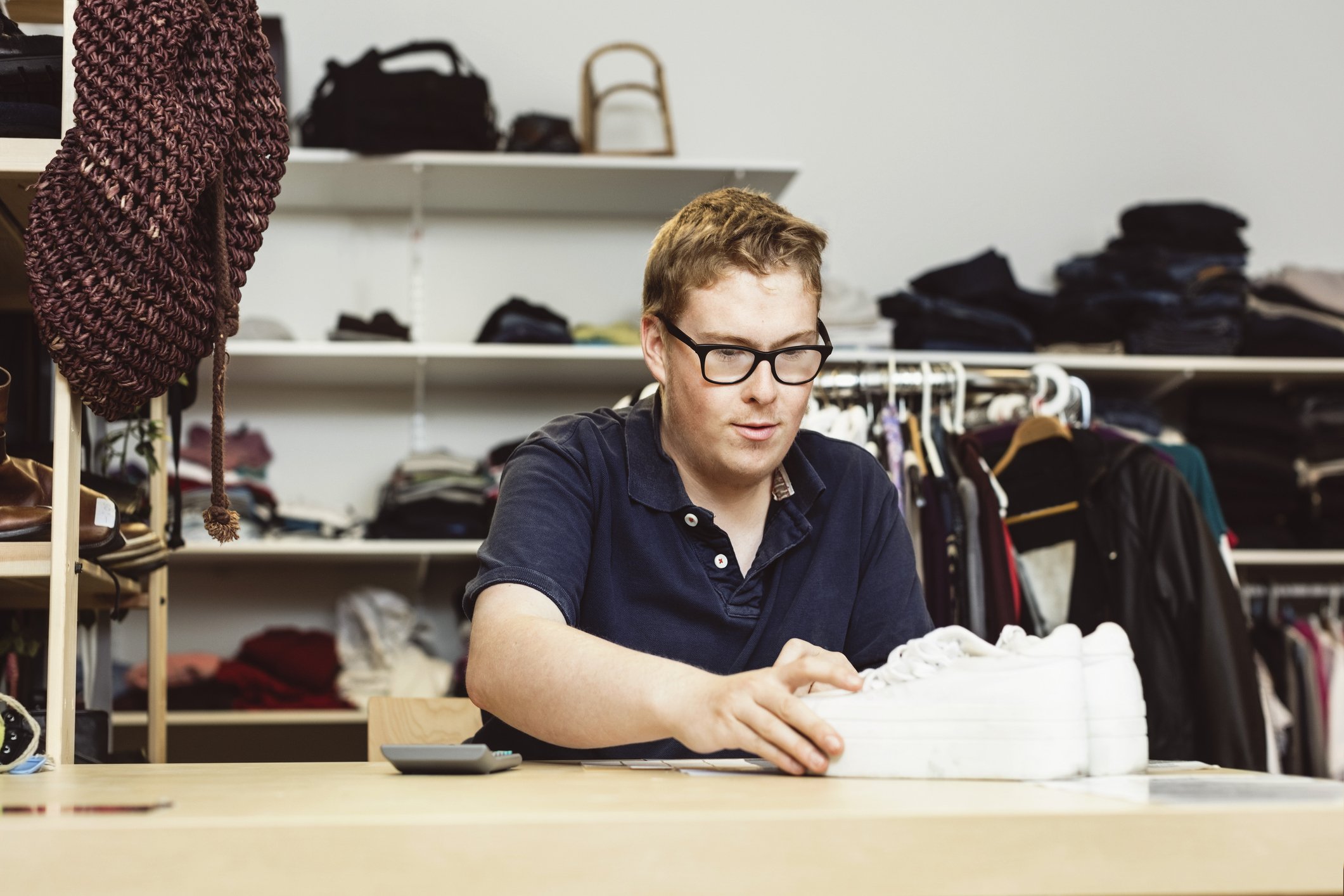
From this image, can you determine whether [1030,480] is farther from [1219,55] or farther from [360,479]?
[1219,55]

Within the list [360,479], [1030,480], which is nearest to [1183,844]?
[1030,480]

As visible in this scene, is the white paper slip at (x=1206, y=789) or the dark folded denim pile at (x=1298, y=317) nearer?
the white paper slip at (x=1206, y=789)

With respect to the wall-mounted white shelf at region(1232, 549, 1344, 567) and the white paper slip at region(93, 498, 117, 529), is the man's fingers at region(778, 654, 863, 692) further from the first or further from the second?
the wall-mounted white shelf at region(1232, 549, 1344, 567)

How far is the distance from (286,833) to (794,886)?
0.25 metres

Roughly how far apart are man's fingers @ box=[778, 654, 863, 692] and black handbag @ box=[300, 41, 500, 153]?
2576 millimetres

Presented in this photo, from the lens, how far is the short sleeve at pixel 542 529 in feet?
4.05

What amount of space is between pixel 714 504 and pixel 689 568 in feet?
0.33

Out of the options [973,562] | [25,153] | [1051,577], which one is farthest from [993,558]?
[25,153]

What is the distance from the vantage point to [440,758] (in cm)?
89

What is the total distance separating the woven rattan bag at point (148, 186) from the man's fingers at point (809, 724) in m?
0.74

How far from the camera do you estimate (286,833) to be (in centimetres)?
59

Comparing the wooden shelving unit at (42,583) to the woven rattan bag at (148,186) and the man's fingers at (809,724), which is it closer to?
the woven rattan bag at (148,186)

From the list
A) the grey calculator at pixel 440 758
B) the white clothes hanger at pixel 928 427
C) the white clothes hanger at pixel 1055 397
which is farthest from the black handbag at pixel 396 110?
the grey calculator at pixel 440 758

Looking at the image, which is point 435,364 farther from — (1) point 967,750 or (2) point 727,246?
(1) point 967,750
